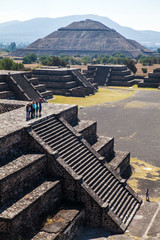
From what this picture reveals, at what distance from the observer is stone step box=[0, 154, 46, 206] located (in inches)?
666

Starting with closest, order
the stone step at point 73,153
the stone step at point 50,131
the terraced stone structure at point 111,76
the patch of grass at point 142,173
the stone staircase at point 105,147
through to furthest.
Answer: the stone step at point 73,153 < the stone step at point 50,131 < the patch of grass at point 142,173 < the stone staircase at point 105,147 < the terraced stone structure at point 111,76

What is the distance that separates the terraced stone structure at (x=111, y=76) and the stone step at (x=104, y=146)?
61520mm

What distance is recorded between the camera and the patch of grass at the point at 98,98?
203 ft

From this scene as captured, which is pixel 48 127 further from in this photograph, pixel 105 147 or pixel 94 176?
pixel 105 147

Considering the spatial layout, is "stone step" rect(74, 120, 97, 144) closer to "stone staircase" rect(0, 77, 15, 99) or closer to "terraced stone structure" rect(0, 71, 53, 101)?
"stone staircase" rect(0, 77, 15, 99)

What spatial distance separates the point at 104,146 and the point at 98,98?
137ft

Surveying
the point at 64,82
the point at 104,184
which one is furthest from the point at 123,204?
the point at 64,82

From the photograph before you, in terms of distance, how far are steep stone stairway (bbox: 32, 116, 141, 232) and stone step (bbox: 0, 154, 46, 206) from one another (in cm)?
201

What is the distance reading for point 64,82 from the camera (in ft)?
236

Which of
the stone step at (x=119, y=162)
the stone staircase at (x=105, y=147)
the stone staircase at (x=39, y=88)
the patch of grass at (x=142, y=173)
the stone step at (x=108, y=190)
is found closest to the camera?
the stone step at (x=108, y=190)

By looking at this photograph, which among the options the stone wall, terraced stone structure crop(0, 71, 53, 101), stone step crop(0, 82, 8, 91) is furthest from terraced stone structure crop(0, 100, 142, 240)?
stone step crop(0, 82, 8, 91)

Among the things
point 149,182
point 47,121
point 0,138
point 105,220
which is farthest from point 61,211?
point 149,182

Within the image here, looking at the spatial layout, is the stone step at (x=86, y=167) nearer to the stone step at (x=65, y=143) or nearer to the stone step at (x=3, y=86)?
the stone step at (x=65, y=143)

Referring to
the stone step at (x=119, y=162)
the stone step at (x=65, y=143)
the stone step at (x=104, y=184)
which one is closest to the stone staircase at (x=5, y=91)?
the stone step at (x=119, y=162)
